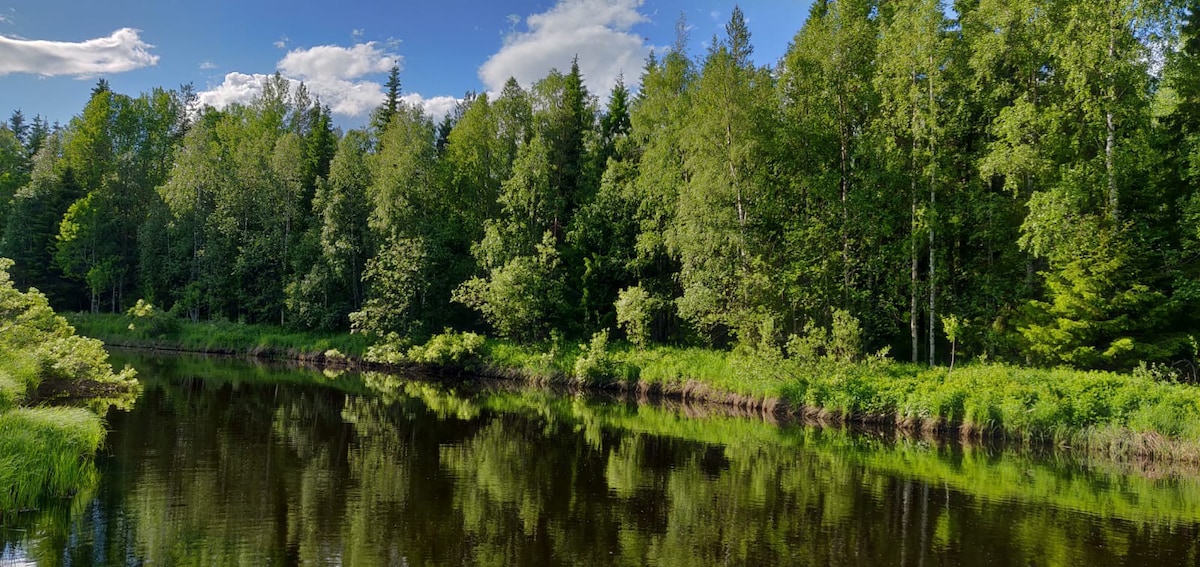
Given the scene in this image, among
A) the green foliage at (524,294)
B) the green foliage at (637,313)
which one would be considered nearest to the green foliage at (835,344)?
the green foliage at (637,313)

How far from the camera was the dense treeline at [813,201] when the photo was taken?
24.1 meters

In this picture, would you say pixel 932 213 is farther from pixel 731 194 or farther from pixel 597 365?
pixel 597 365

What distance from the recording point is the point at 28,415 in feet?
44.2

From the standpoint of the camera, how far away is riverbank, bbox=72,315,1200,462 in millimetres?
19734

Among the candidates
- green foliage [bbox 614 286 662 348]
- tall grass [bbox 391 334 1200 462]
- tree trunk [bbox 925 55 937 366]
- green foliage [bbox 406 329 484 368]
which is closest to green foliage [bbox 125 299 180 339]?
green foliage [bbox 406 329 484 368]

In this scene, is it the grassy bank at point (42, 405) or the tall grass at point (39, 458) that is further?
the grassy bank at point (42, 405)

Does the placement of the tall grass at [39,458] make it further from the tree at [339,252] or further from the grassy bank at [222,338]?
the tree at [339,252]

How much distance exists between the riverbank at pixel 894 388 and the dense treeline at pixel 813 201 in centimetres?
165

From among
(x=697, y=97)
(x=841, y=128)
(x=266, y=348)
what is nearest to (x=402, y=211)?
(x=266, y=348)

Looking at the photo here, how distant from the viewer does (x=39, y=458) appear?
12125 millimetres

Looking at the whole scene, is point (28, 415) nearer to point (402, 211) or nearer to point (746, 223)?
point (746, 223)

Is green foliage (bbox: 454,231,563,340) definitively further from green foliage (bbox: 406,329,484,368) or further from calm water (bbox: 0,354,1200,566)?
calm water (bbox: 0,354,1200,566)

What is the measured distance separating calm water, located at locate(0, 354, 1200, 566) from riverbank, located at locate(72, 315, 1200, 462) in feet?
5.83

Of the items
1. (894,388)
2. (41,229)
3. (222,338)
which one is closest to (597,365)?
(894,388)
